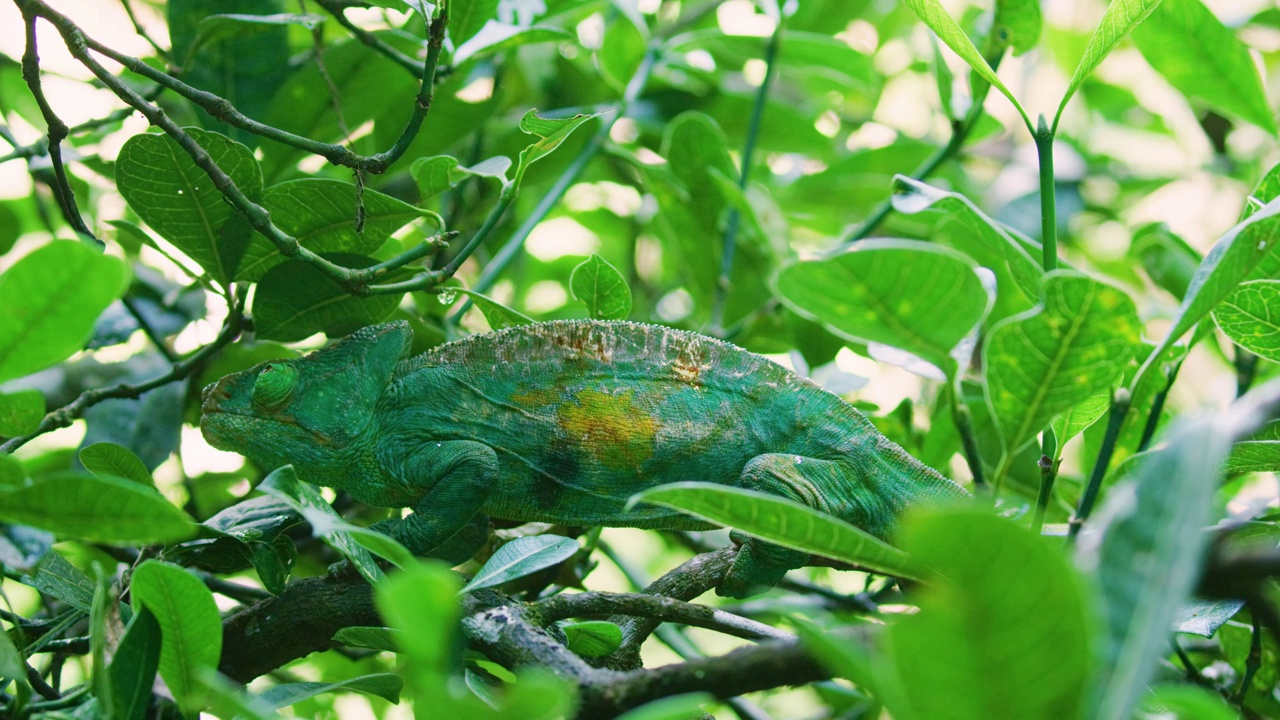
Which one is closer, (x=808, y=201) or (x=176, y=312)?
(x=176, y=312)

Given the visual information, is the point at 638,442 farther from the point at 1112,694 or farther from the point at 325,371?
the point at 1112,694

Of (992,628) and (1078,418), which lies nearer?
(992,628)

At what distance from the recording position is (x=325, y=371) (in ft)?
5.54

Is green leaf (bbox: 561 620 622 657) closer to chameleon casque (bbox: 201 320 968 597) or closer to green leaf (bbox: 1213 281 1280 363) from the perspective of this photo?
chameleon casque (bbox: 201 320 968 597)

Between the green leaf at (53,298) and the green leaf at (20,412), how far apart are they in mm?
164

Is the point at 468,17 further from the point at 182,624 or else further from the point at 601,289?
the point at 182,624

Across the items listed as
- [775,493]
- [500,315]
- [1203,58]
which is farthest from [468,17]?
[1203,58]

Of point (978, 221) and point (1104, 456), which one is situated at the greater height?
point (978, 221)

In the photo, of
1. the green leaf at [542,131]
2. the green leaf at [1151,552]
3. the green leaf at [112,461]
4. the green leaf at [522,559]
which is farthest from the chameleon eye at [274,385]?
the green leaf at [1151,552]

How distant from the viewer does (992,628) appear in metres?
0.63

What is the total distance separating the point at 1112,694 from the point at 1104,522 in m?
0.13

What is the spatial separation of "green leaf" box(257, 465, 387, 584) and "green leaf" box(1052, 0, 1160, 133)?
3.25 feet

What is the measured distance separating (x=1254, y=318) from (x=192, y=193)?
59.5 inches

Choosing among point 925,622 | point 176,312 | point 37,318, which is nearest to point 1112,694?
point 925,622
